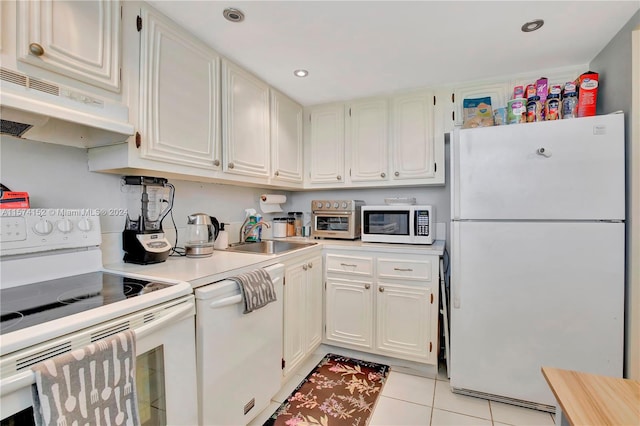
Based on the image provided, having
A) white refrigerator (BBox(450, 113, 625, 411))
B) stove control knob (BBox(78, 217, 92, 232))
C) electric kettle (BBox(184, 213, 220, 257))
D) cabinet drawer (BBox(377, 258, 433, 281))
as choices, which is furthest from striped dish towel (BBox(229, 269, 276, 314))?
white refrigerator (BBox(450, 113, 625, 411))

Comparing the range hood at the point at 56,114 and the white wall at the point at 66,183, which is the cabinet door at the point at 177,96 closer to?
the range hood at the point at 56,114

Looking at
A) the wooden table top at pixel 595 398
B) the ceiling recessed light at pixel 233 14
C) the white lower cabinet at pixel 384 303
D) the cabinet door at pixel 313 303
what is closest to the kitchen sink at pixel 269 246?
the cabinet door at pixel 313 303

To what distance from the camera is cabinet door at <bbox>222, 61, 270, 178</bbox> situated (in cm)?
183

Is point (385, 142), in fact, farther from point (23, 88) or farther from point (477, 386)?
point (23, 88)

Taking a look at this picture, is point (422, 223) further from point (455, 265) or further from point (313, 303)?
point (313, 303)

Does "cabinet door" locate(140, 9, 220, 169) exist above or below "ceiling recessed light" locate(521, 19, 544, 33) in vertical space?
below

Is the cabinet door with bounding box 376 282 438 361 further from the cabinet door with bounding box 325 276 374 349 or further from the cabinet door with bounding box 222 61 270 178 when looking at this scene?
the cabinet door with bounding box 222 61 270 178

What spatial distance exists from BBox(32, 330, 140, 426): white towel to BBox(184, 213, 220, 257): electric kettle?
0.88 meters

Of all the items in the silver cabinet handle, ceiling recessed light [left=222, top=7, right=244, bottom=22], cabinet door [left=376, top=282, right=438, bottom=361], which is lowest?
cabinet door [left=376, top=282, right=438, bottom=361]

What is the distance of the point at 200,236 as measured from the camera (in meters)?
1.82

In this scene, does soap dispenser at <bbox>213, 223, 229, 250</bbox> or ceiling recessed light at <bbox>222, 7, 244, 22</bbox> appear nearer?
ceiling recessed light at <bbox>222, 7, 244, 22</bbox>

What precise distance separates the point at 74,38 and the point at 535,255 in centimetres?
244

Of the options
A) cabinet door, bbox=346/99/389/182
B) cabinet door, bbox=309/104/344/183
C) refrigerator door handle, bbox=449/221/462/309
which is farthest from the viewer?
cabinet door, bbox=309/104/344/183


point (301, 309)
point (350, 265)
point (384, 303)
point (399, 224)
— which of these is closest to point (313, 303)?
point (301, 309)
